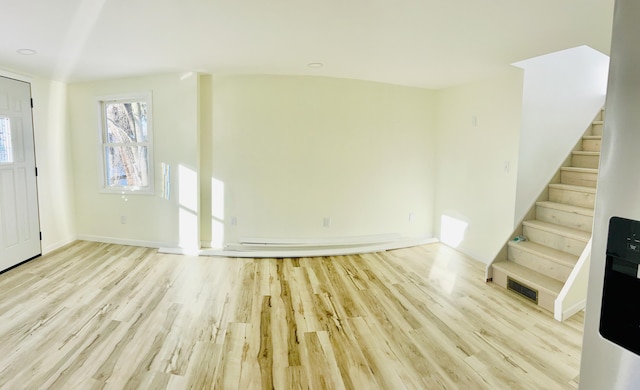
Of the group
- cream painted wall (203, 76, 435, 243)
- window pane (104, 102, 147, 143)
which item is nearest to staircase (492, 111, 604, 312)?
cream painted wall (203, 76, 435, 243)

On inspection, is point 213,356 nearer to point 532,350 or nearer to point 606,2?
point 532,350

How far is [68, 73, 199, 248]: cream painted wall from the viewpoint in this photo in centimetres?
381

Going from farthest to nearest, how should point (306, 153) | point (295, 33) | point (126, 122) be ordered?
point (126, 122) < point (306, 153) < point (295, 33)

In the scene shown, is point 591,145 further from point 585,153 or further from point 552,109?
point 552,109

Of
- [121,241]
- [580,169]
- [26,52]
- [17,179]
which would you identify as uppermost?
[26,52]

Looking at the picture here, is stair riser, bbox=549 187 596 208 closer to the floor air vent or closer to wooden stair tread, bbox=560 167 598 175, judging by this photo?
wooden stair tread, bbox=560 167 598 175

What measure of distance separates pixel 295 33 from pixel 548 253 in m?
3.02

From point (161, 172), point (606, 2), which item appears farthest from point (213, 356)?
point (606, 2)

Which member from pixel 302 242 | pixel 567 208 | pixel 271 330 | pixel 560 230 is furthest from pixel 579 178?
pixel 271 330

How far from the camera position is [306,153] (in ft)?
13.1

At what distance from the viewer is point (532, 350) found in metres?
2.09

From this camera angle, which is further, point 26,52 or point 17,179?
point 17,179

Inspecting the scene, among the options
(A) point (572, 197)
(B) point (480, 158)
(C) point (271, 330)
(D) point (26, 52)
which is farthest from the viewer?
(B) point (480, 158)

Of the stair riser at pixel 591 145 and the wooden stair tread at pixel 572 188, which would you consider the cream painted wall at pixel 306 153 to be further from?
the stair riser at pixel 591 145
